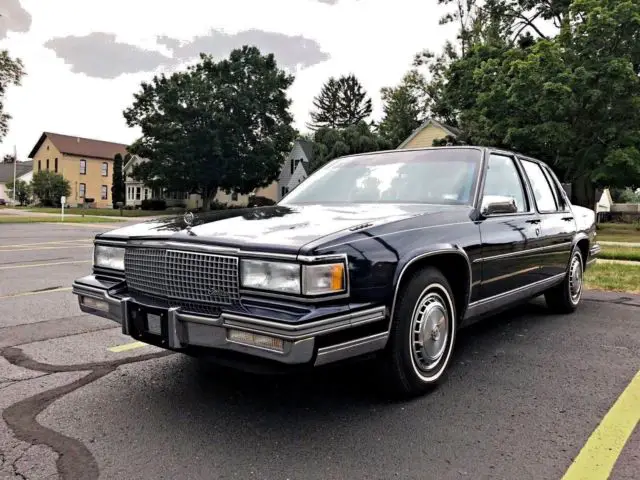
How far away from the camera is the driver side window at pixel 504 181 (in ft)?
13.8

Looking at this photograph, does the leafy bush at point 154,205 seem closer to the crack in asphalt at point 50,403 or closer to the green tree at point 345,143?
the green tree at point 345,143

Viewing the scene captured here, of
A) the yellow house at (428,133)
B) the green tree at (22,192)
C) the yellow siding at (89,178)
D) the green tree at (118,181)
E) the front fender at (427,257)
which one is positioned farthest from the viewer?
the yellow siding at (89,178)

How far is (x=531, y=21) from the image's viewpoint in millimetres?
30859

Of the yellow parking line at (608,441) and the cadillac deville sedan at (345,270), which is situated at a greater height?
the cadillac deville sedan at (345,270)

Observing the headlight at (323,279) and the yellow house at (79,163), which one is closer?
the headlight at (323,279)

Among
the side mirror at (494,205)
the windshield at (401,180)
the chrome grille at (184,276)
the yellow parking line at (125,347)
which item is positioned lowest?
the yellow parking line at (125,347)

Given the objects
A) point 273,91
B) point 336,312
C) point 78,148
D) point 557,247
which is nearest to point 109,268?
point 336,312

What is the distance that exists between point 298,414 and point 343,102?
2997 inches

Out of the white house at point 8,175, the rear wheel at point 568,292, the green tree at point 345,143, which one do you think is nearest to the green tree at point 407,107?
the green tree at point 345,143

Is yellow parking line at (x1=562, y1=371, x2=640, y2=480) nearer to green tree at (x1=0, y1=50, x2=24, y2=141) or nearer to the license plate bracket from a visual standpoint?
the license plate bracket

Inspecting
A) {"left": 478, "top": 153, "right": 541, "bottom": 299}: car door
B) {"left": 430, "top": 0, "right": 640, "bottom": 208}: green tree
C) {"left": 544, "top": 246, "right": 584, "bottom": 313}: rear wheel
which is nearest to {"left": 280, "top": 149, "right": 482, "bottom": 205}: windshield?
{"left": 478, "top": 153, "right": 541, "bottom": 299}: car door

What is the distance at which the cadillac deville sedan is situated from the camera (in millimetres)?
2557

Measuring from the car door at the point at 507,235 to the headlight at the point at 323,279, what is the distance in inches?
58.8

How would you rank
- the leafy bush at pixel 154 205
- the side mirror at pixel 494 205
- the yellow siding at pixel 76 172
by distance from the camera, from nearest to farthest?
the side mirror at pixel 494 205, the leafy bush at pixel 154 205, the yellow siding at pixel 76 172
